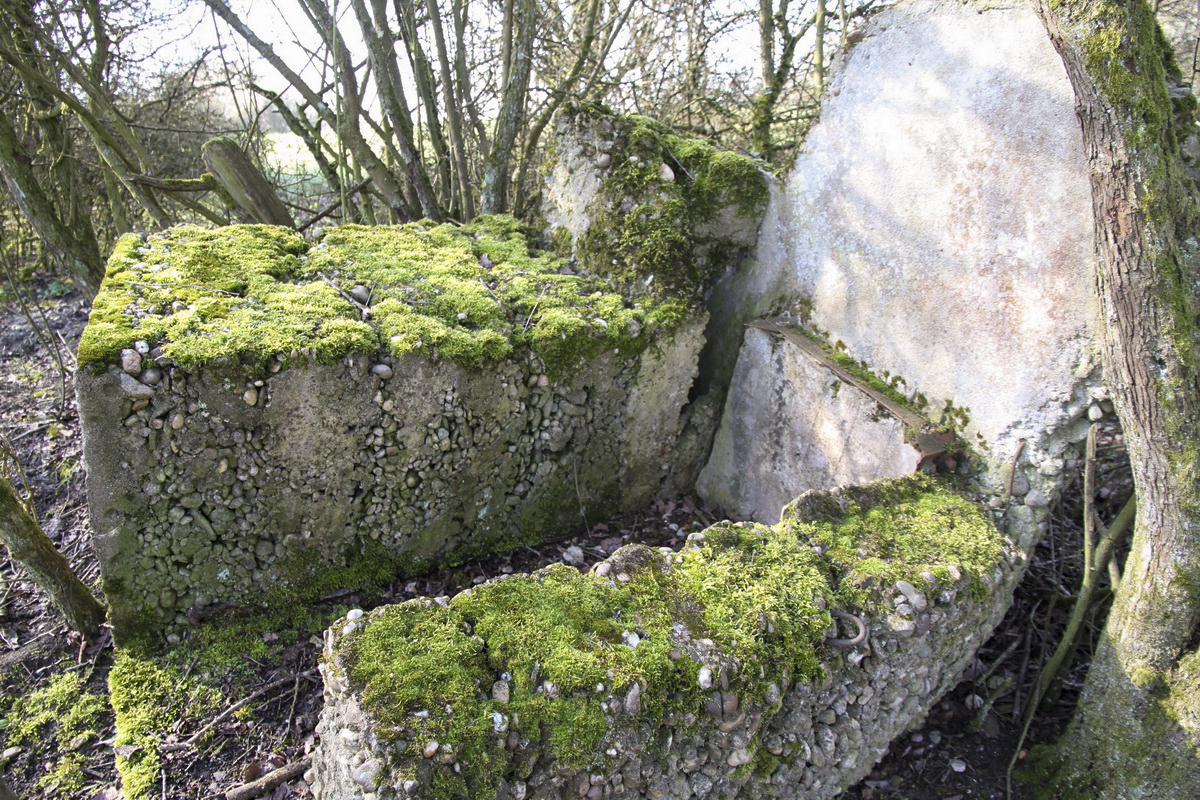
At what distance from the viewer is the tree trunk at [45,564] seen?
2.95 metres

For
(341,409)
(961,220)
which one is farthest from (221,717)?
(961,220)

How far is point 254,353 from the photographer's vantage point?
290cm

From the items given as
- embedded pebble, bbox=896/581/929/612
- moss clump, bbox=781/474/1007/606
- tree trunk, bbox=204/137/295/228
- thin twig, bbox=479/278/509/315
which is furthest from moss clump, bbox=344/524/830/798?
tree trunk, bbox=204/137/295/228

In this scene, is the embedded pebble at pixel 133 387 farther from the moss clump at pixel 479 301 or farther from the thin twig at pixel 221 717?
the thin twig at pixel 221 717

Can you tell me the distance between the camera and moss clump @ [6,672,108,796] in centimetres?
270

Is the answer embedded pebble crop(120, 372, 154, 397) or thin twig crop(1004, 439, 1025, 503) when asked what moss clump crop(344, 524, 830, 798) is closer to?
thin twig crop(1004, 439, 1025, 503)

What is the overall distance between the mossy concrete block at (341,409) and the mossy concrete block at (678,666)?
1267 mm

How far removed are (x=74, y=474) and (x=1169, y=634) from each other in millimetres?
6271

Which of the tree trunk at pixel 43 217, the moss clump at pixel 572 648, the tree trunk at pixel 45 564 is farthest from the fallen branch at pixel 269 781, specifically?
the tree trunk at pixel 43 217

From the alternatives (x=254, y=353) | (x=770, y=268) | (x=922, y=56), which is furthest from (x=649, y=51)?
(x=254, y=353)

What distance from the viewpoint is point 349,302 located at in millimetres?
3467

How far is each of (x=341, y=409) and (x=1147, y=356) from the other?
3.31m

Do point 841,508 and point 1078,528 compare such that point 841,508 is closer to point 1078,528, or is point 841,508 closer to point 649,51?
point 1078,528

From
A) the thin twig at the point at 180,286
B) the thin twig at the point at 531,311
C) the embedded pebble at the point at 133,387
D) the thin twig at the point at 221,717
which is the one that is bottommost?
the thin twig at the point at 221,717
